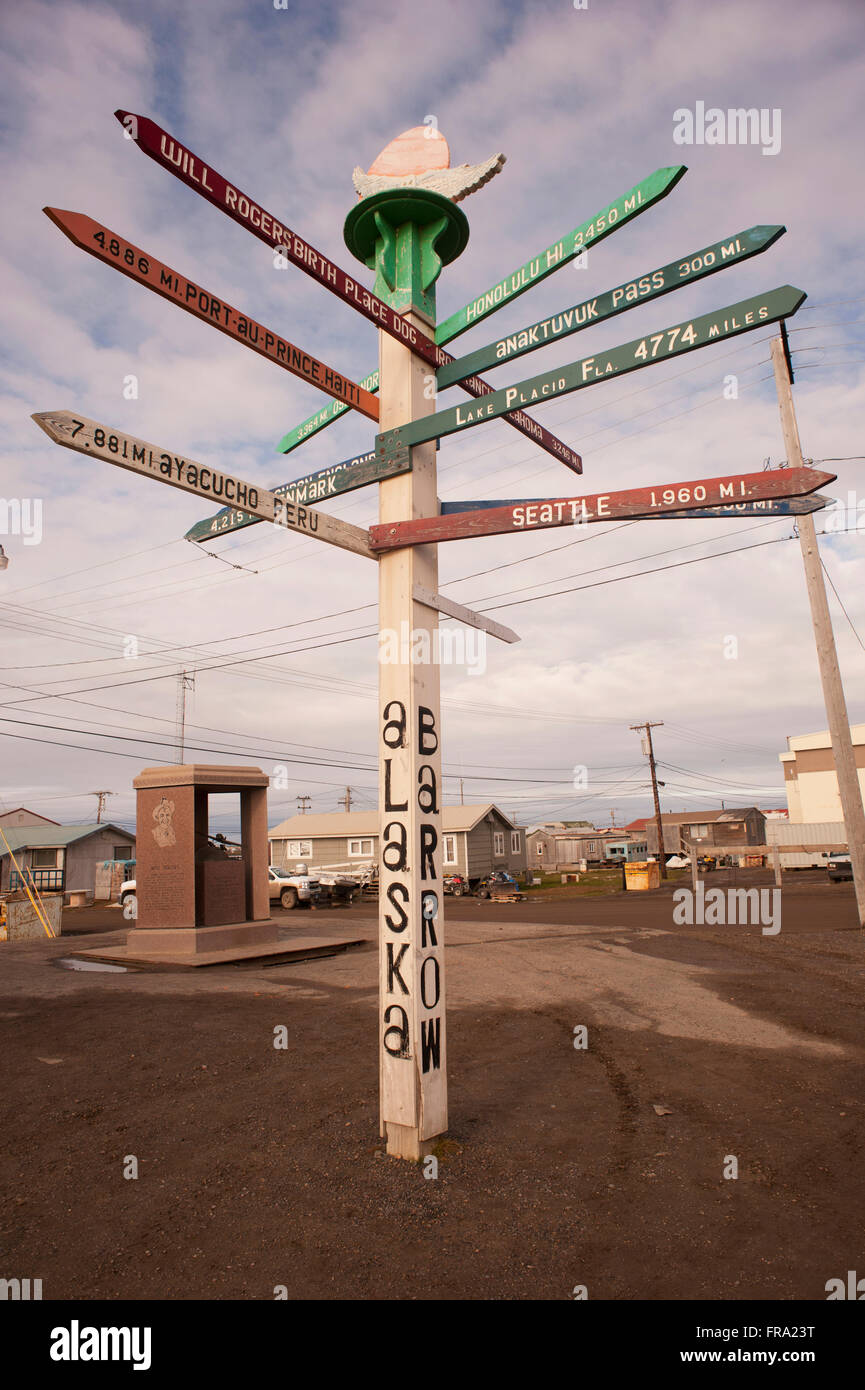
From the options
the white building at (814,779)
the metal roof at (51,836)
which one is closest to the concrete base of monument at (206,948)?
the metal roof at (51,836)

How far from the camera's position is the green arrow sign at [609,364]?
12.5 ft

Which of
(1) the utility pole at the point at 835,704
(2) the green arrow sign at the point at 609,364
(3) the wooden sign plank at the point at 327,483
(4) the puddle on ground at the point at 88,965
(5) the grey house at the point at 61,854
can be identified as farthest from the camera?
(5) the grey house at the point at 61,854

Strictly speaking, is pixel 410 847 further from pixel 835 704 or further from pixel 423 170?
pixel 835 704

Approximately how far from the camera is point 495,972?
11016 millimetres

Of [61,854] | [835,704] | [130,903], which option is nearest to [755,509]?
[835,704]

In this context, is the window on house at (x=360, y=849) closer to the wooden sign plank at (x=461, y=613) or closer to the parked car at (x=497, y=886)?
the parked car at (x=497, y=886)

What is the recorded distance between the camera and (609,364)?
423 cm

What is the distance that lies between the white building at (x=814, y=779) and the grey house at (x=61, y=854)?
48.0m

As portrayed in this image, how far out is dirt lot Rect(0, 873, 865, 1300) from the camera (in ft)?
11.1

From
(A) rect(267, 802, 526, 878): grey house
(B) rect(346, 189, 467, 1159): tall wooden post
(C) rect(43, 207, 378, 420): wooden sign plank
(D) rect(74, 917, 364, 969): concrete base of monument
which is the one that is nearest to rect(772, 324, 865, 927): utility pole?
(D) rect(74, 917, 364, 969): concrete base of monument

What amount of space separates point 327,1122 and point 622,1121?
2022 mm

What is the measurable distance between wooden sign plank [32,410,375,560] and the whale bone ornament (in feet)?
8.46

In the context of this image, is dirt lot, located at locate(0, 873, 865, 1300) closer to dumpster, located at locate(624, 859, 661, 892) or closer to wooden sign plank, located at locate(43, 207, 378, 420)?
wooden sign plank, located at locate(43, 207, 378, 420)
